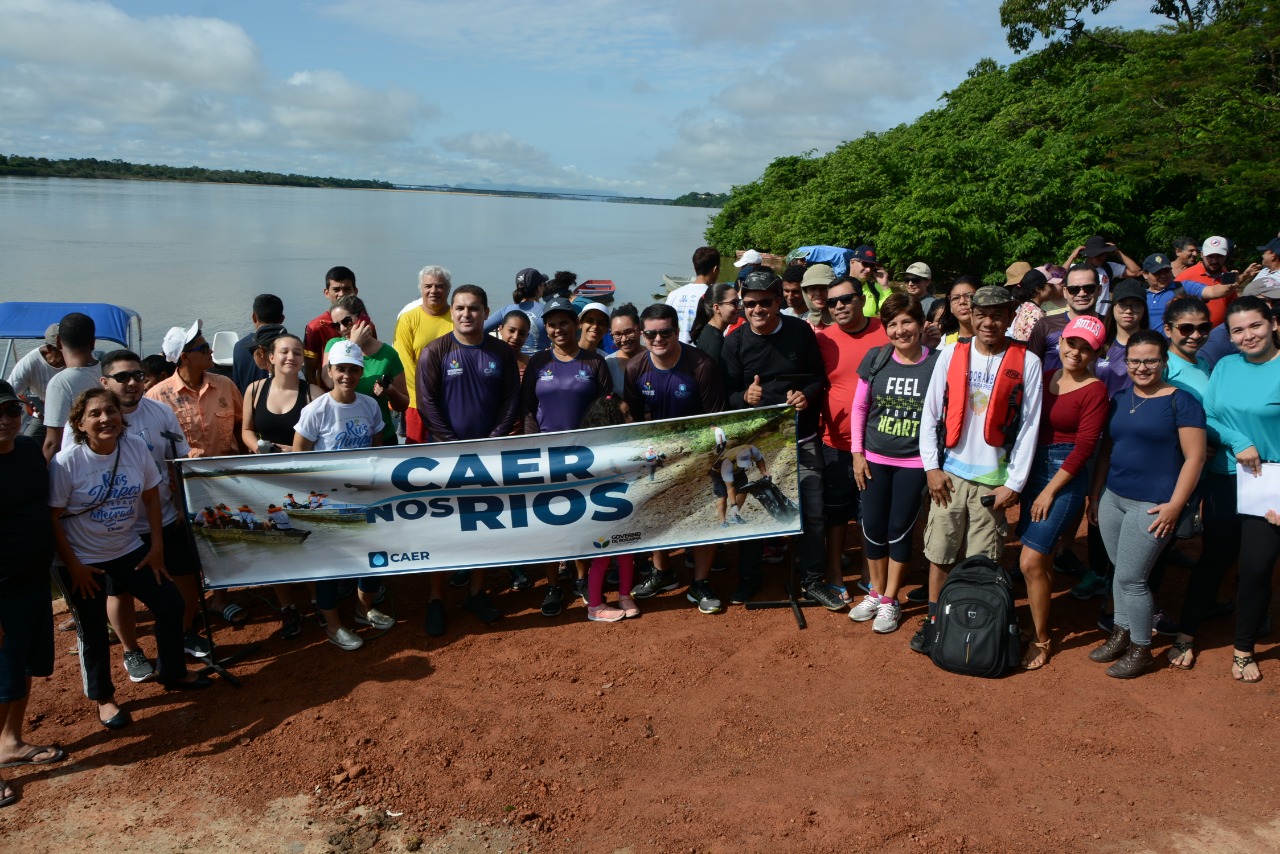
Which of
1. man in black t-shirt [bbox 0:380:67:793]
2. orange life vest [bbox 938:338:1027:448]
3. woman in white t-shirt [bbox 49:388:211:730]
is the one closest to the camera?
man in black t-shirt [bbox 0:380:67:793]

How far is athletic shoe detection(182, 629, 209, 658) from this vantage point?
5598 millimetres

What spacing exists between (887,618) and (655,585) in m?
1.68

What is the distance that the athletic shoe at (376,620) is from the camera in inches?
235

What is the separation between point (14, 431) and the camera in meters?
4.30

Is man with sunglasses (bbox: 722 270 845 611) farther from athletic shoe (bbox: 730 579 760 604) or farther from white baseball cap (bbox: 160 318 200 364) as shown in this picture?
white baseball cap (bbox: 160 318 200 364)

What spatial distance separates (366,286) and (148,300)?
5.93 metres

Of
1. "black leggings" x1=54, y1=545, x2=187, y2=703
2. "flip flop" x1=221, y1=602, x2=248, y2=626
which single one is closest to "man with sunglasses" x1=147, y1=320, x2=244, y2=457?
"black leggings" x1=54, y1=545, x2=187, y2=703

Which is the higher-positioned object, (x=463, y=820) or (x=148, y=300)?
(x=148, y=300)

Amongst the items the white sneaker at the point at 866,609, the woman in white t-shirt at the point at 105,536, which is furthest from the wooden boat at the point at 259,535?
the white sneaker at the point at 866,609

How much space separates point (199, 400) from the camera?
575 centimetres

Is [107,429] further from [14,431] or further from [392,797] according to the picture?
[392,797]

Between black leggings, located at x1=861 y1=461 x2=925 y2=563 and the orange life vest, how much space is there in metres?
0.39

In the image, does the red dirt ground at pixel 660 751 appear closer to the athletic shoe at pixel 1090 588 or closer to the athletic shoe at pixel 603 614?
the athletic shoe at pixel 603 614

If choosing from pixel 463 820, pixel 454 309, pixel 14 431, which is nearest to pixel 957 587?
pixel 463 820
